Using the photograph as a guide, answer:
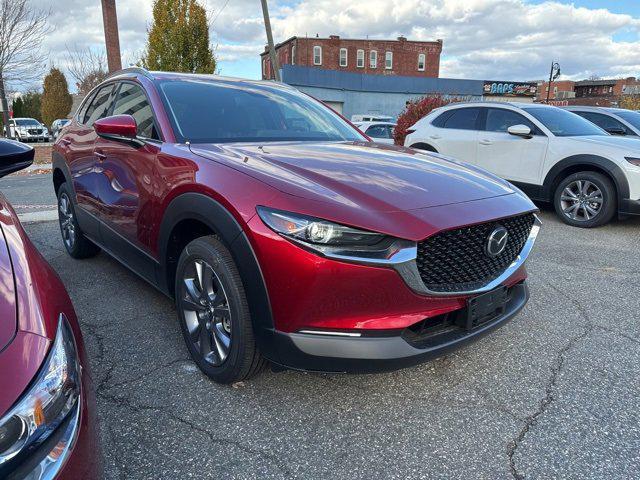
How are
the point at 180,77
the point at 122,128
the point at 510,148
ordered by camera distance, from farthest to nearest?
the point at 510,148 < the point at 180,77 < the point at 122,128

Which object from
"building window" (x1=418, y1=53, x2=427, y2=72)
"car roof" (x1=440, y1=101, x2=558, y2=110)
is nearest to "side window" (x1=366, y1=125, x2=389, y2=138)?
"car roof" (x1=440, y1=101, x2=558, y2=110)

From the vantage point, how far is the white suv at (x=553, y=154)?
6.02m

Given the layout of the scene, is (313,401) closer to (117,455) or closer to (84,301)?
(117,455)

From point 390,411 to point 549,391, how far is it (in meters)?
0.90

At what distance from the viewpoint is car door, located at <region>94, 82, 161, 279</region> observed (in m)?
2.90

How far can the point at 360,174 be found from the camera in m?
2.37

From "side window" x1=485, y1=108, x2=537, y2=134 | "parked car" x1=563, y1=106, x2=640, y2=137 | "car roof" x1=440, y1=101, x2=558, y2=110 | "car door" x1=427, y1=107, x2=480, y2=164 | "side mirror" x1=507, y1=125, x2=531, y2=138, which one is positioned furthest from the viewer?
"parked car" x1=563, y1=106, x2=640, y2=137

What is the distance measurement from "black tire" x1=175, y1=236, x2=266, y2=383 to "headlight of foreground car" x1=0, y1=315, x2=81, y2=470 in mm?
931

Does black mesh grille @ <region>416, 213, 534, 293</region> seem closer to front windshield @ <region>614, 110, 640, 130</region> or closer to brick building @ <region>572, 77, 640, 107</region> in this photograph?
front windshield @ <region>614, 110, 640, 130</region>

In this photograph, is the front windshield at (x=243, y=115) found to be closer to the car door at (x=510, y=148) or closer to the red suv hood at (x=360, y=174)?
the red suv hood at (x=360, y=174)

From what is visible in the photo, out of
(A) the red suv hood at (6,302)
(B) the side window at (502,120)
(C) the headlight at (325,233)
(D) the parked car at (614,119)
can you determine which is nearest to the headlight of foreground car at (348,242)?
(C) the headlight at (325,233)

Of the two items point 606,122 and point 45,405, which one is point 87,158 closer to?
point 45,405

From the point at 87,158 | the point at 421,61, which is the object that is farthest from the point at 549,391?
the point at 421,61

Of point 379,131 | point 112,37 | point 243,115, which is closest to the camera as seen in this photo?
point 243,115
